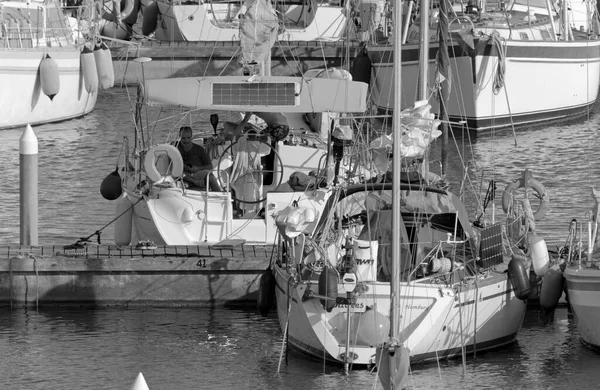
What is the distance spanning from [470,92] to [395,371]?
23.8 meters

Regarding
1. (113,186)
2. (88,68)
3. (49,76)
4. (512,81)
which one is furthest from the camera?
(512,81)

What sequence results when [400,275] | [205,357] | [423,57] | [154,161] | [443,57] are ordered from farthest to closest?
[443,57] < [423,57] < [154,161] < [205,357] < [400,275]

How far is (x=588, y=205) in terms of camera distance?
28.2m

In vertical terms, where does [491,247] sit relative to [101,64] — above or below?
below

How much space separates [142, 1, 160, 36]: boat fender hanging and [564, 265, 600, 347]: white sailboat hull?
31837 millimetres

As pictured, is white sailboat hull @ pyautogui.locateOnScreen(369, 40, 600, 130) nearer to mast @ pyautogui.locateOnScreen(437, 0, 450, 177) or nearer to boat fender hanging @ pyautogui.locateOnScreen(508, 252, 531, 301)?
mast @ pyautogui.locateOnScreen(437, 0, 450, 177)

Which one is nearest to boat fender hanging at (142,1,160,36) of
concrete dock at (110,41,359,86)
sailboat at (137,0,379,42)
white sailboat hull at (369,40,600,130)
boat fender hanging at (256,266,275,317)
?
sailboat at (137,0,379,42)

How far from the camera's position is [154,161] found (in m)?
21.7

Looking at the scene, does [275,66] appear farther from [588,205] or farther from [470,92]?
[588,205]

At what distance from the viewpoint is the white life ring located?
2162 cm

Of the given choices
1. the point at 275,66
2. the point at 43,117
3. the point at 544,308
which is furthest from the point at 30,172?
the point at 275,66

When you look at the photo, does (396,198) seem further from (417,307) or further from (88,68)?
(88,68)

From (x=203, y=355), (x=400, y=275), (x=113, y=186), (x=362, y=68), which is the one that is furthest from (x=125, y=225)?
(x=362, y=68)

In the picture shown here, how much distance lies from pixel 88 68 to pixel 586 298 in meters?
22.6
